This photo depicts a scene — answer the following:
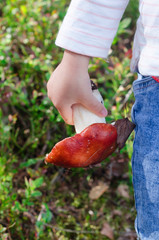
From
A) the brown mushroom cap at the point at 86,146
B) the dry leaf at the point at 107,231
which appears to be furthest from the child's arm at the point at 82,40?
the dry leaf at the point at 107,231

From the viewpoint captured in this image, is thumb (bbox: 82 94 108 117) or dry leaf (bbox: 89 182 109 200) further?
dry leaf (bbox: 89 182 109 200)

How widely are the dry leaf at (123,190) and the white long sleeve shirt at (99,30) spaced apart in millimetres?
1171

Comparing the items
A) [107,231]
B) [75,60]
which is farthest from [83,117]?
[107,231]

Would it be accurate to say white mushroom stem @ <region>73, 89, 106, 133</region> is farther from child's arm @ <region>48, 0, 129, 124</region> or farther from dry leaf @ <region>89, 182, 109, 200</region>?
dry leaf @ <region>89, 182, 109, 200</region>

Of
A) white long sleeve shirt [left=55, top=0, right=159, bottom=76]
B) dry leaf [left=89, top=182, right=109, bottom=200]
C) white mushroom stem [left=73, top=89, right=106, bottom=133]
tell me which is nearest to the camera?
white long sleeve shirt [left=55, top=0, right=159, bottom=76]

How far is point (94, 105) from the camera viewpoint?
1.04m

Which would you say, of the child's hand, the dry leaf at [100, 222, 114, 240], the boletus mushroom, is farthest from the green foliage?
the child's hand

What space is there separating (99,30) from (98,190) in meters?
1.23

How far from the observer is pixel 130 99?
2.05 meters

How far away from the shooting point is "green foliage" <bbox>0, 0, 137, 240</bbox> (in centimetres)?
171

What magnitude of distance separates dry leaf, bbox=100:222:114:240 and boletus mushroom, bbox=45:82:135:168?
0.89 metres

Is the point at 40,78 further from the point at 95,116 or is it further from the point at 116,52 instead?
A: the point at 95,116

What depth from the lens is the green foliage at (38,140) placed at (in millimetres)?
1706

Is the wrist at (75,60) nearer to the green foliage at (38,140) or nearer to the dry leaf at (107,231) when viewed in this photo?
the green foliage at (38,140)
